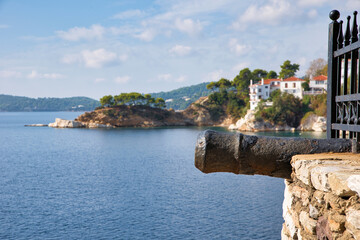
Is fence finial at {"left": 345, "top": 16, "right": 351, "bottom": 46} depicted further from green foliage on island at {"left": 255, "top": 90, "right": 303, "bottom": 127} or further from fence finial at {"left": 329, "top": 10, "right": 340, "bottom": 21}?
green foliage on island at {"left": 255, "top": 90, "right": 303, "bottom": 127}

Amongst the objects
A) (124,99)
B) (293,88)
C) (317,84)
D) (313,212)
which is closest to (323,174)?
(313,212)

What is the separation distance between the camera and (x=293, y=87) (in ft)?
246

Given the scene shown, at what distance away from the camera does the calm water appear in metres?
17.7

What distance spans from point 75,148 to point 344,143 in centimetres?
5256

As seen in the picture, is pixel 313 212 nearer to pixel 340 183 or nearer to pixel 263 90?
pixel 340 183

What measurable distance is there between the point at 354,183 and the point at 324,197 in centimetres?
45

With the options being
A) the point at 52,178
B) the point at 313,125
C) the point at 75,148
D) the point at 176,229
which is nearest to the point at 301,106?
the point at 313,125

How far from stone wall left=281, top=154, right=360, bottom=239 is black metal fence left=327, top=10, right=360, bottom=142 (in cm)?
60

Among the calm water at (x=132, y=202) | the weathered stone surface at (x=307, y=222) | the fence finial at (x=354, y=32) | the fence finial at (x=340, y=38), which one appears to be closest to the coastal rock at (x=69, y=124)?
the calm water at (x=132, y=202)

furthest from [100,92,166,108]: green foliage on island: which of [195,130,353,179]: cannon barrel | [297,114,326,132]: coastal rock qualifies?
[195,130,353,179]: cannon barrel

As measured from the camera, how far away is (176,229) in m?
17.8

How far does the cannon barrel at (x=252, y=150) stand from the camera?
11.2ft

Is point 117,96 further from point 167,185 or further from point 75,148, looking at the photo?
point 167,185

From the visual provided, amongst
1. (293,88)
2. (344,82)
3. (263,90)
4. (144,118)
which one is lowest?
(144,118)
